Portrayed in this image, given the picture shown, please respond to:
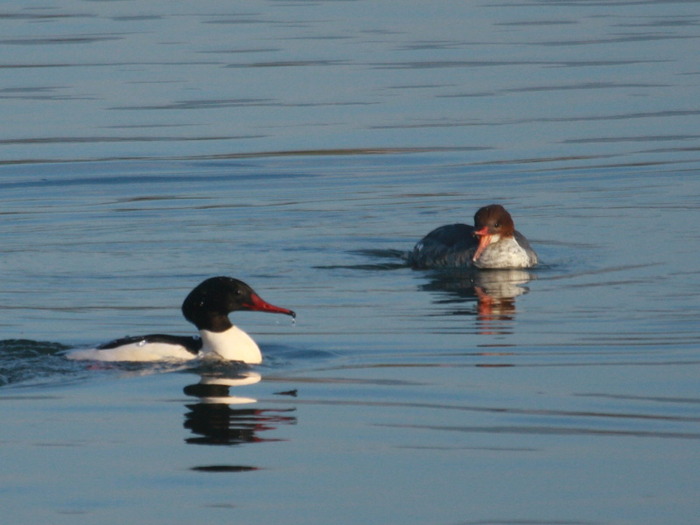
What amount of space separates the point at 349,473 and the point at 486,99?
59.1 ft

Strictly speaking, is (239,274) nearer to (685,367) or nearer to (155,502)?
(685,367)

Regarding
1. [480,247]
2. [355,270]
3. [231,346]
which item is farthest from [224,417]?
[480,247]

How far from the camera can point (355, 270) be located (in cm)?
1559

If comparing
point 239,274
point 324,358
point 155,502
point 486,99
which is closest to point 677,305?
point 324,358

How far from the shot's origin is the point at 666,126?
23.8m

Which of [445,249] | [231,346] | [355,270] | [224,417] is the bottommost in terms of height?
[224,417]

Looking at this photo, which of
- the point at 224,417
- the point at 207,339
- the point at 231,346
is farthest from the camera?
the point at 207,339

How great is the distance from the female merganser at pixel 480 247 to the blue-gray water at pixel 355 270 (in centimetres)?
28

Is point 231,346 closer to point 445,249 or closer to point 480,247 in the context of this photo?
point 445,249

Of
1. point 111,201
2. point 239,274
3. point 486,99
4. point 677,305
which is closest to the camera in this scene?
point 677,305

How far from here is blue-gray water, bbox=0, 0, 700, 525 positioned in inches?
333

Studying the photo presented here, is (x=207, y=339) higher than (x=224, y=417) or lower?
higher

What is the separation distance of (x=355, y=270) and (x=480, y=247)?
1.59 meters

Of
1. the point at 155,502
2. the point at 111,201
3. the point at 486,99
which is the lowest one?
the point at 155,502
